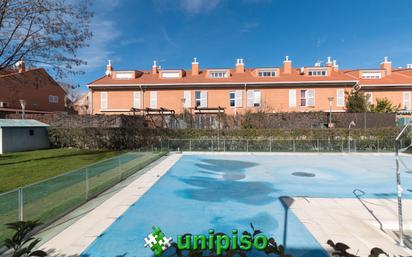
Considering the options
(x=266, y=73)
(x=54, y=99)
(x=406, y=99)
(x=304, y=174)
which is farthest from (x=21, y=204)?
(x=54, y=99)

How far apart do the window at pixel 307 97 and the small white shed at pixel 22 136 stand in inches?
966

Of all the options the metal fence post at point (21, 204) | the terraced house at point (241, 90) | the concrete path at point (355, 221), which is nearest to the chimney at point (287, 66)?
the terraced house at point (241, 90)

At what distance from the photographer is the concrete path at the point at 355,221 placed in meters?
4.86

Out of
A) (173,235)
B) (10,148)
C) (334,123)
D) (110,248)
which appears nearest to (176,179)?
(173,235)

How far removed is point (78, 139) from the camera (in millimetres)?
20125

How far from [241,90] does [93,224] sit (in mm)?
22893

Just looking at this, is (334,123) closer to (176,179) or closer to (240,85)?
(240,85)

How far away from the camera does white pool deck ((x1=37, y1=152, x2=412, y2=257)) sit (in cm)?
469

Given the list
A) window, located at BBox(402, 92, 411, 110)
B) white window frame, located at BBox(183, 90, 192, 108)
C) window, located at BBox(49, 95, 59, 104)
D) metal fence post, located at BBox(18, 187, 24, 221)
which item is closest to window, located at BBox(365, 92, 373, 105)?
window, located at BBox(402, 92, 411, 110)

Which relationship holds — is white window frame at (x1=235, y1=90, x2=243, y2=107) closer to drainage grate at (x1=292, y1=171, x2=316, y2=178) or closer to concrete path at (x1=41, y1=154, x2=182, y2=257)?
drainage grate at (x1=292, y1=171, x2=316, y2=178)

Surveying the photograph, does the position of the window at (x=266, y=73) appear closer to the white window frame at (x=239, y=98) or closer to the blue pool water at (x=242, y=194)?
the white window frame at (x=239, y=98)

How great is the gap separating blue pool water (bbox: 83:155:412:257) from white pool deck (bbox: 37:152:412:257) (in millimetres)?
272

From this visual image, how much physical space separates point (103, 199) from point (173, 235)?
127 inches

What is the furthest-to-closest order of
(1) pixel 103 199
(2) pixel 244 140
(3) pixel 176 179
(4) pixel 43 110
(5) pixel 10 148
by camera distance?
(4) pixel 43 110, (2) pixel 244 140, (5) pixel 10 148, (3) pixel 176 179, (1) pixel 103 199
